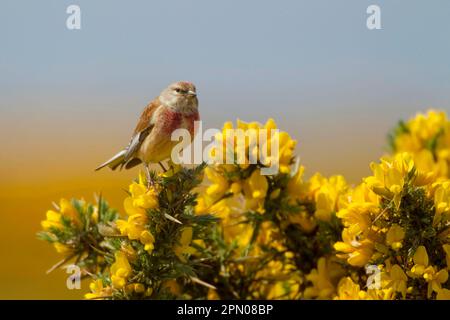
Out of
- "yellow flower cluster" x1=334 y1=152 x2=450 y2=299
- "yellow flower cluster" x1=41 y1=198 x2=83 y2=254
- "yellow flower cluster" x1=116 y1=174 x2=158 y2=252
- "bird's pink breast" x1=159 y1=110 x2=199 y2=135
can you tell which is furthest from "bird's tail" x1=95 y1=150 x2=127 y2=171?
"yellow flower cluster" x1=334 y1=152 x2=450 y2=299

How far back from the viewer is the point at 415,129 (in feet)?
10.1

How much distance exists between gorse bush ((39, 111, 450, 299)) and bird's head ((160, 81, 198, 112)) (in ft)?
1.32

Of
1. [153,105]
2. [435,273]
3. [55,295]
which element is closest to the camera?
[435,273]

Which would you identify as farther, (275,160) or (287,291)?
(287,291)

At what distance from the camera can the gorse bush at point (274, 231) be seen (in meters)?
1.96

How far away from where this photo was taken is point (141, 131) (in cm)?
271

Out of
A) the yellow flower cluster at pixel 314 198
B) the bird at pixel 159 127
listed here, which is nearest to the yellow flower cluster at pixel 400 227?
the yellow flower cluster at pixel 314 198

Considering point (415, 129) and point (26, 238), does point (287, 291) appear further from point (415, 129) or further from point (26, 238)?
point (26, 238)

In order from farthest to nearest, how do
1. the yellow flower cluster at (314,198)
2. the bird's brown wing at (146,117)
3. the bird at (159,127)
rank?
the bird's brown wing at (146,117)
the bird at (159,127)
the yellow flower cluster at (314,198)

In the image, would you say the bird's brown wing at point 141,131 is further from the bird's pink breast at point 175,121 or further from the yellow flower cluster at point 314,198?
the yellow flower cluster at point 314,198

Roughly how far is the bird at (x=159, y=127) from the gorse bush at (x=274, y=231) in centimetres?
25

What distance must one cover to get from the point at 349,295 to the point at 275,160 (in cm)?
52
